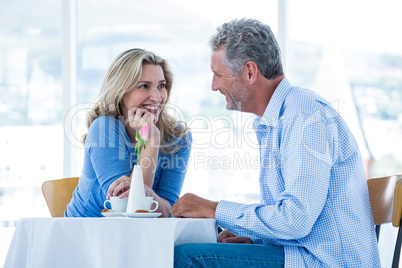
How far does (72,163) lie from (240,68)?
2448 mm

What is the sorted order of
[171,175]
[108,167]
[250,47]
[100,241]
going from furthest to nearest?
[171,175], [108,167], [250,47], [100,241]

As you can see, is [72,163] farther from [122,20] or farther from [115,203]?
[115,203]

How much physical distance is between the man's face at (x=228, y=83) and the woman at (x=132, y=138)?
49 cm

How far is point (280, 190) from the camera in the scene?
57.7 inches

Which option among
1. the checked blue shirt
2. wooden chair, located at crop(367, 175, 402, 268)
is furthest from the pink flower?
wooden chair, located at crop(367, 175, 402, 268)

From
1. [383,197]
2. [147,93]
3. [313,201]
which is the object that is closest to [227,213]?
[313,201]

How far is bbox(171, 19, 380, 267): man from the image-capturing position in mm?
1312

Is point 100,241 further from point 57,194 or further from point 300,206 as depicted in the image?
point 57,194

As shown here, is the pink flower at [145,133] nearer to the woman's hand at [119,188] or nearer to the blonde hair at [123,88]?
the woman's hand at [119,188]

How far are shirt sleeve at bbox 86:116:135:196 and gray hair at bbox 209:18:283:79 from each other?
0.67 meters

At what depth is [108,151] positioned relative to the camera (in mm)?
2059

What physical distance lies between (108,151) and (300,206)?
1005 millimetres

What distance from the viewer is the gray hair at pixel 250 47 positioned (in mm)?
1639

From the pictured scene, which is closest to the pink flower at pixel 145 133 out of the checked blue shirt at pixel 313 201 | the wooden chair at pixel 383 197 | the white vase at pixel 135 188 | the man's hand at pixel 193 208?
the white vase at pixel 135 188
